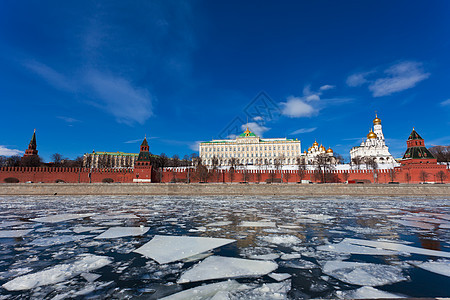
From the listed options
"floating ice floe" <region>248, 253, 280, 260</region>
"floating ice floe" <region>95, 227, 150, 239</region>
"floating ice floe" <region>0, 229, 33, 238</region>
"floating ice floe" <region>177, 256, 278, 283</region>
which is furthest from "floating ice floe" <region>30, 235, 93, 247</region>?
"floating ice floe" <region>248, 253, 280, 260</region>

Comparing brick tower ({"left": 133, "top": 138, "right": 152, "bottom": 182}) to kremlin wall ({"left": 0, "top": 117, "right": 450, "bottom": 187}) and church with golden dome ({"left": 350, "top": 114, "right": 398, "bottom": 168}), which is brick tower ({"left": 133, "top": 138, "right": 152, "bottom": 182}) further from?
church with golden dome ({"left": 350, "top": 114, "right": 398, "bottom": 168})

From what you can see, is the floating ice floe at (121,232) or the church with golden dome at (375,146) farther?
the church with golden dome at (375,146)

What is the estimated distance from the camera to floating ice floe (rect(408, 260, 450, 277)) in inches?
115

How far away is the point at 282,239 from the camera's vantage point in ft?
15.5

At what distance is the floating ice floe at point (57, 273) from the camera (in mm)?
2539

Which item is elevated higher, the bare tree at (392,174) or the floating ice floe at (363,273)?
the bare tree at (392,174)

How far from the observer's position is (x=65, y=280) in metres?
2.68

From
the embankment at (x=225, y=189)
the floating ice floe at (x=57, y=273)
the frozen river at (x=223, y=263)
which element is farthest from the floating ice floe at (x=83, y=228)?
the embankment at (x=225, y=189)

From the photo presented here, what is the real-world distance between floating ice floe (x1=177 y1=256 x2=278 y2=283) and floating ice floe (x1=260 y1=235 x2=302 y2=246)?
1233 millimetres

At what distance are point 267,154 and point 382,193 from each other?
5589cm

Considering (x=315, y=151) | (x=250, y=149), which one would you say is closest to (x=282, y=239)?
(x=315, y=151)

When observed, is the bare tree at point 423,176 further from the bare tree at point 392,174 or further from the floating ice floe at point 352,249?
the floating ice floe at point 352,249

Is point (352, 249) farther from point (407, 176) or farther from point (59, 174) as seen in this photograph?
point (59, 174)

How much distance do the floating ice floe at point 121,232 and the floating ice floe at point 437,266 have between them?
5.15 m
